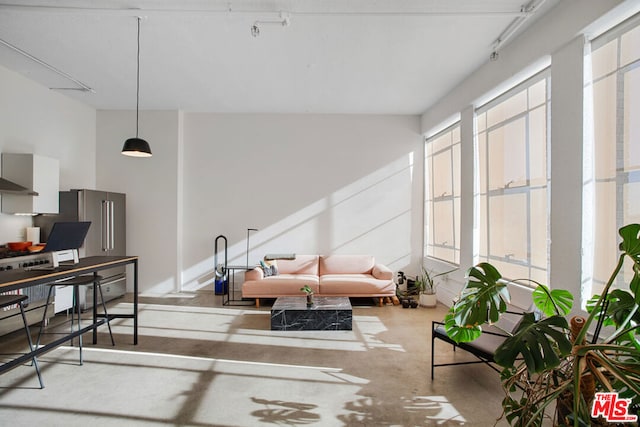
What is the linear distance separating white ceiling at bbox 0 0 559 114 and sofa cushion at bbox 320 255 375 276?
2870 millimetres

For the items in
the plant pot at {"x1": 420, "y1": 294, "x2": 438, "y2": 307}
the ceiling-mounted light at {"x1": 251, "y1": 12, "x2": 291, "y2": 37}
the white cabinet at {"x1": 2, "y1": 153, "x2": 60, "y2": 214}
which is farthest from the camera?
the plant pot at {"x1": 420, "y1": 294, "x2": 438, "y2": 307}

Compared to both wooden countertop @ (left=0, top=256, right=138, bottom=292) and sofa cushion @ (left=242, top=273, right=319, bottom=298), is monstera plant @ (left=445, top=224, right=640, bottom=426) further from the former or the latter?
sofa cushion @ (left=242, top=273, right=319, bottom=298)

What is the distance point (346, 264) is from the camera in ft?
20.7

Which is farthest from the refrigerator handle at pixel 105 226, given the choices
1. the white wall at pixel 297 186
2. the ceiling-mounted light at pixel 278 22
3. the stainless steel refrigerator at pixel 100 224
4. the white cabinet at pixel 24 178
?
the ceiling-mounted light at pixel 278 22

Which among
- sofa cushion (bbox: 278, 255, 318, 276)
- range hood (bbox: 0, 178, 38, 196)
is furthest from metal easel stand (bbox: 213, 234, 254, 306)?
range hood (bbox: 0, 178, 38, 196)

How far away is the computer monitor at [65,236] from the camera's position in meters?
2.94

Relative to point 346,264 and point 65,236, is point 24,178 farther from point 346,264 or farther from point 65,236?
point 346,264

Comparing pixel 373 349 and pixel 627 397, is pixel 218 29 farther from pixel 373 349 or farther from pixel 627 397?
pixel 627 397

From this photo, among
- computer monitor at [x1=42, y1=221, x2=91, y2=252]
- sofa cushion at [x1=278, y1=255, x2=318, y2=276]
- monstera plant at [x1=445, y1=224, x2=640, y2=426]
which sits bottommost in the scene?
sofa cushion at [x1=278, y1=255, x2=318, y2=276]

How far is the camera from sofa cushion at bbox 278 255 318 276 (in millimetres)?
6281

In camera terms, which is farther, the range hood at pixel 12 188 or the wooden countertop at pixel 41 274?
the range hood at pixel 12 188

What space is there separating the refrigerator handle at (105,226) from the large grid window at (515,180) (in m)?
5.96

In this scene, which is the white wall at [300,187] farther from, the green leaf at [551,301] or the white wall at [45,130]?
the green leaf at [551,301]

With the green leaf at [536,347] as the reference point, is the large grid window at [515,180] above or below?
above
